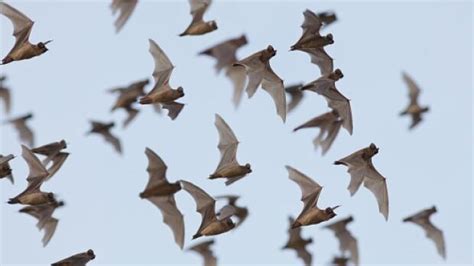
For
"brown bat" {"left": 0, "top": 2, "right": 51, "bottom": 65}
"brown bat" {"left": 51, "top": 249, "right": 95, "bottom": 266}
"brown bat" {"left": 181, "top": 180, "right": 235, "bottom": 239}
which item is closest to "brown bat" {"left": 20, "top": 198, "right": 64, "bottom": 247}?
"brown bat" {"left": 51, "top": 249, "right": 95, "bottom": 266}

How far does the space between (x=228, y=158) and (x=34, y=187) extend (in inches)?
147

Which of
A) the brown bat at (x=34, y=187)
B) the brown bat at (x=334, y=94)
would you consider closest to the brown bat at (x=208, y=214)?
the brown bat at (x=34, y=187)

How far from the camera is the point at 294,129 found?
83.6ft

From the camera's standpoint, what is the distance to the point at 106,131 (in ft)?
102

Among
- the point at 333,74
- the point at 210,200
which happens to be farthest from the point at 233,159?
the point at 333,74

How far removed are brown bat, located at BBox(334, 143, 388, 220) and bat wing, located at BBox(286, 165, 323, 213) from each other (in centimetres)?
69

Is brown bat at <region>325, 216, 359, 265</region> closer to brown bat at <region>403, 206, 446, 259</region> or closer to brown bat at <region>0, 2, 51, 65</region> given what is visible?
brown bat at <region>403, 206, 446, 259</region>

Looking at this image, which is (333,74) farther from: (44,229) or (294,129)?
(44,229)

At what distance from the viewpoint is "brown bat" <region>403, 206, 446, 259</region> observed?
29781mm

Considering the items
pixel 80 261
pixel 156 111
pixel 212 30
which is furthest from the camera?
pixel 156 111

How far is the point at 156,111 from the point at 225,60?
458 centimetres

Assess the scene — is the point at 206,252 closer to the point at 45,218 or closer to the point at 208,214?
the point at 45,218

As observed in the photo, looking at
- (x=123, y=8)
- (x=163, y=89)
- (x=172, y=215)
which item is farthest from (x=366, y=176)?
(x=123, y=8)

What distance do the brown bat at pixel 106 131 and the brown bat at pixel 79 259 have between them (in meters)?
8.58
